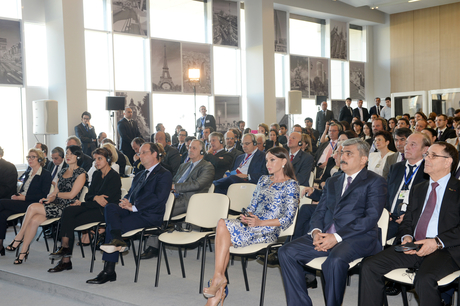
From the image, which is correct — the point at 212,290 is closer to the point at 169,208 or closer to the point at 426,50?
the point at 169,208

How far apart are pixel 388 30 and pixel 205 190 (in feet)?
47.5

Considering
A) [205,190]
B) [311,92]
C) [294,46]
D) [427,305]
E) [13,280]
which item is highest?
[294,46]

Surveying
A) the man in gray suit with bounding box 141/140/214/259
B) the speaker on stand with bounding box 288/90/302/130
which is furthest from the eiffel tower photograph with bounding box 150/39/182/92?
the man in gray suit with bounding box 141/140/214/259

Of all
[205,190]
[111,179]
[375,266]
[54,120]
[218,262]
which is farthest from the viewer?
[54,120]

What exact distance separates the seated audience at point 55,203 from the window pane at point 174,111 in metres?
7.25

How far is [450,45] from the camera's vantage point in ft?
51.1

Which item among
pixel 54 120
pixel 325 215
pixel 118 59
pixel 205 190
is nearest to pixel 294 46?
pixel 118 59

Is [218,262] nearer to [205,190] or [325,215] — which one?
[325,215]

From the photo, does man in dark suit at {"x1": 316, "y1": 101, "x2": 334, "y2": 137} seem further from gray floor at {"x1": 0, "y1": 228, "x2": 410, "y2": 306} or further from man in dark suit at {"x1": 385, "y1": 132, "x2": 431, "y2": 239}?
man in dark suit at {"x1": 385, "y1": 132, "x2": 431, "y2": 239}

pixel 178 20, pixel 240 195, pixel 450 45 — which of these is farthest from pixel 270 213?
pixel 450 45

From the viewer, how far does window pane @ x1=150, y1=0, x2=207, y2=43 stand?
40.4 ft

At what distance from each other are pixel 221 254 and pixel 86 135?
23.9ft

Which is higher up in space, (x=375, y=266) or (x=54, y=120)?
(x=54, y=120)

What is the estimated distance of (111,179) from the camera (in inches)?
189
